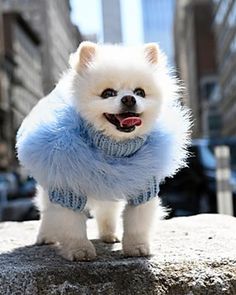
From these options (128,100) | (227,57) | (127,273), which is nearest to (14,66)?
(227,57)

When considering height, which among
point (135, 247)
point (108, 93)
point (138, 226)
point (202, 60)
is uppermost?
point (202, 60)

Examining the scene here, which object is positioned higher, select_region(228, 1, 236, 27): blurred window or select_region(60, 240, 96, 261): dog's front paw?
select_region(228, 1, 236, 27): blurred window

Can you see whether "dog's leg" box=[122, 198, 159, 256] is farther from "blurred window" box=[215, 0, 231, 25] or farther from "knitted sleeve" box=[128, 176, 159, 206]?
"blurred window" box=[215, 0, 231, 25]

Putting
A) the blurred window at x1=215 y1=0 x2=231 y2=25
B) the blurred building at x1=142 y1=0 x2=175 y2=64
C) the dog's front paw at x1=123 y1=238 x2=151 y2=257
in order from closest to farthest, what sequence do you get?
the dog's front paw at x1=123 y1=238 x2=151 y2=257 → the blurred window at x1=215 y1=0 x2=231 y2=25 → the blurred building at x1=142 y1=0 x2=175 y2=64

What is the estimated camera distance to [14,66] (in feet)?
169

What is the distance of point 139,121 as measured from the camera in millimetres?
2885

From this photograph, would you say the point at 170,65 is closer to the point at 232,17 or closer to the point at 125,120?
the point at 125,120

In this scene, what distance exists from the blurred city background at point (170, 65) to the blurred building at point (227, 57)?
94 millimetres

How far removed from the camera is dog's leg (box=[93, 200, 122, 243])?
11.9ft

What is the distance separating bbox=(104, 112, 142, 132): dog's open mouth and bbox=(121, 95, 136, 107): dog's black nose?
0.20 ft

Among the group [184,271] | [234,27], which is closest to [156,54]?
[184,271]

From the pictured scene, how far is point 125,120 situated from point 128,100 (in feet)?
0.37

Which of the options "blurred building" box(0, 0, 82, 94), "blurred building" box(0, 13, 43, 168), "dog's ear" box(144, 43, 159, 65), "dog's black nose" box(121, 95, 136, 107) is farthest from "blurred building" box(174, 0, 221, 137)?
"dog's black nose" box(121, 95, 136, 107)

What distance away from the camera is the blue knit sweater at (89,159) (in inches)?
115
